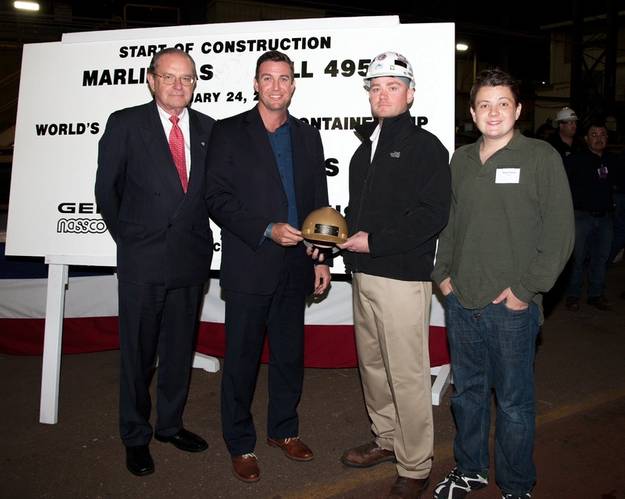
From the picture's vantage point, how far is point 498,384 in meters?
2.63

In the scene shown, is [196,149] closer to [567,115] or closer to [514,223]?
[514,223]

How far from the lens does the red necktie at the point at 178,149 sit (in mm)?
3086

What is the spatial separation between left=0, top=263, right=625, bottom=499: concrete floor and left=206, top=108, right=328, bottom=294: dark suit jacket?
3.49 feet

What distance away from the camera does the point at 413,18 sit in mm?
18484

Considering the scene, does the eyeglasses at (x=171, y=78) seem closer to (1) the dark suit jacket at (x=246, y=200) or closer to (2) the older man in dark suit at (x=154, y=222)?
(2) the older man in dark suit at (x=154, y=222)

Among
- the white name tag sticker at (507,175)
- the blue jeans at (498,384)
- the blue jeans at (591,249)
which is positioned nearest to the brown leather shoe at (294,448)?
the blue jeans at (498,384)

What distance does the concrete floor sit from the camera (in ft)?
9.80

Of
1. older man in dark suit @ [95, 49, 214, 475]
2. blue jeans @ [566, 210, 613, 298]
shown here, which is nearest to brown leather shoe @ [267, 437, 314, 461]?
older man in dark suit @ [95, 49, 214, 475]

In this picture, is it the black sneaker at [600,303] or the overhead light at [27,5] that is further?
the overhead light at [27,5]

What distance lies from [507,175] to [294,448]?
1895mm

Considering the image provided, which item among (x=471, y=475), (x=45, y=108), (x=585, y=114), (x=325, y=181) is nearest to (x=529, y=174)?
(x=325, y=181)

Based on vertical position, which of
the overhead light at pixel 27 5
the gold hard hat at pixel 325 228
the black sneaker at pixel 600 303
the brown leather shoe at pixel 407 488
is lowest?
the brown leather shoe at pixel 407 488

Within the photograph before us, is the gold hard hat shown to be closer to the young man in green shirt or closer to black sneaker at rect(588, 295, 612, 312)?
the young man in green shirt

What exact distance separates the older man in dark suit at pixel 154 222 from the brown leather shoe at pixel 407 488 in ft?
4.28
